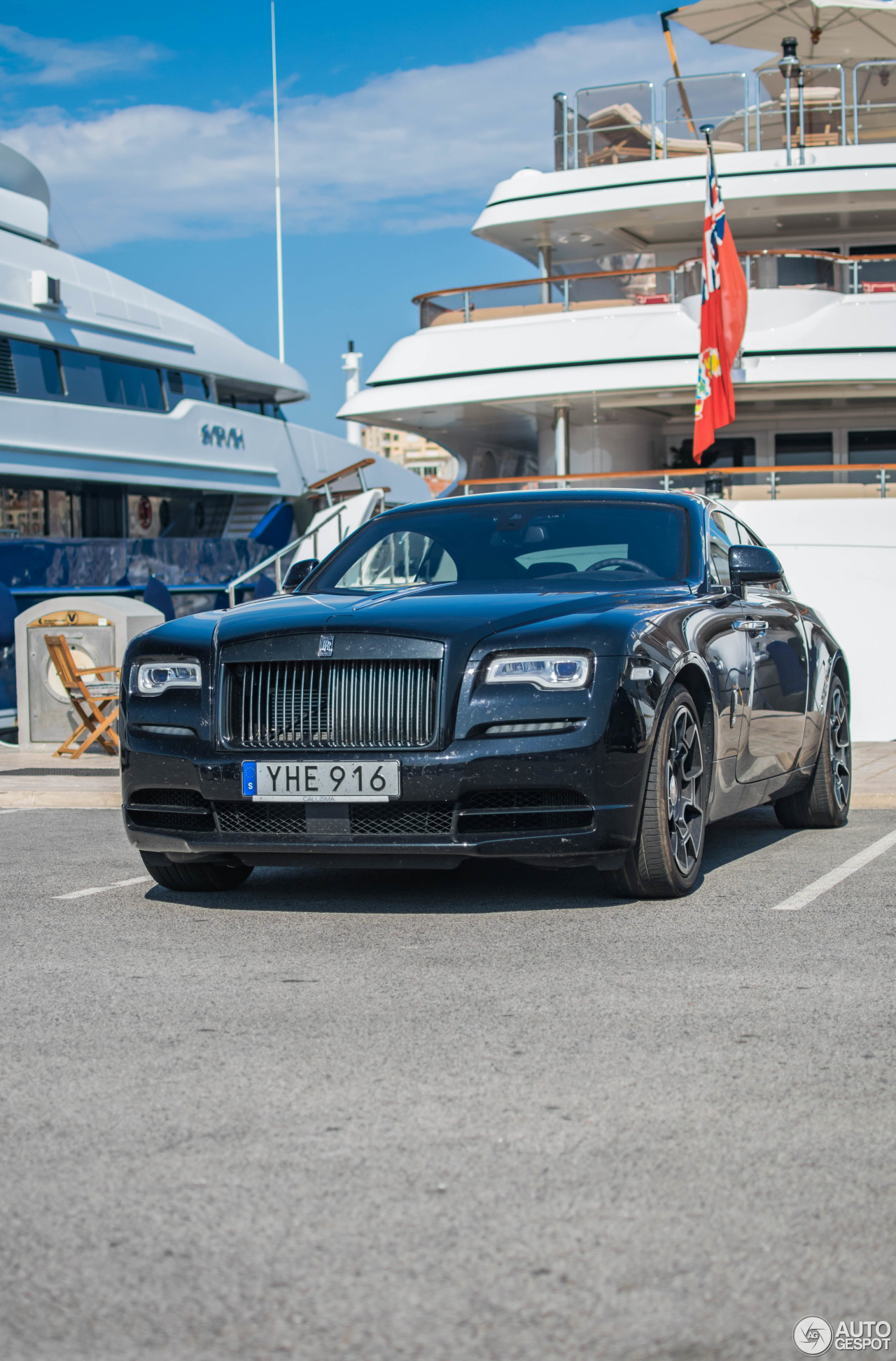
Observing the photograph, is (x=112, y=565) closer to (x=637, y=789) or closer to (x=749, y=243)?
(x=749, y=243)

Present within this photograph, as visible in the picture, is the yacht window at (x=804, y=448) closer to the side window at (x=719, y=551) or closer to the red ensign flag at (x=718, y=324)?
the red ensign flag at (x=718, y=324)

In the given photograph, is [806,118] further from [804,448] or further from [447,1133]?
[447,1133]

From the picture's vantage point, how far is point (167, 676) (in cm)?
587

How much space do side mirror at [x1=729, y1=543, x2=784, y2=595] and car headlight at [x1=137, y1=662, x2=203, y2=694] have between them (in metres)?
2.34

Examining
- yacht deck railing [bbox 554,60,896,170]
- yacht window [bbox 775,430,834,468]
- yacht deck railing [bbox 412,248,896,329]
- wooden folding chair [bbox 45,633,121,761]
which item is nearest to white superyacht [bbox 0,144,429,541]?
yacht deck railing [bbox 412,248,896,329]

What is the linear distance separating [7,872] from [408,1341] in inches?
200

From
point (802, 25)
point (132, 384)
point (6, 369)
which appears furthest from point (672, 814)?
point (132, 384)

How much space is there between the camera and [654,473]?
15.7 meters

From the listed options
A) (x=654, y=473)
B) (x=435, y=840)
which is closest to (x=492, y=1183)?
(x=435, y=840)

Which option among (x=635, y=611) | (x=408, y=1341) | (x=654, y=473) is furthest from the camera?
(x=654, y=473)

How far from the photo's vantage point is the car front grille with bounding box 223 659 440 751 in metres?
5.44

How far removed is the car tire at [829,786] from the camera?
26.0 feet

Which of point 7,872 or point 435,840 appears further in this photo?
point 7,872

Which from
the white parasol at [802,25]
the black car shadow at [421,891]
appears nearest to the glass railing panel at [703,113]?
the white parasol at [802,25]
